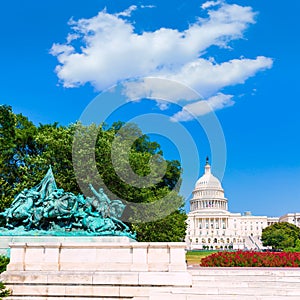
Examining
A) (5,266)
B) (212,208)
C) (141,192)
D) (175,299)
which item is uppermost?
(212,208)

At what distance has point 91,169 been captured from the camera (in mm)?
30828

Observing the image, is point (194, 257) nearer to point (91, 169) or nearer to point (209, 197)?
point (91, 169)

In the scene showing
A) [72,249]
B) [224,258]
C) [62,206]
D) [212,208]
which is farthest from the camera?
[212,208]

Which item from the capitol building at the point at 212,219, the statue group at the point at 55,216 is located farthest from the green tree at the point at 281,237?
the statue group at the point at 55,216

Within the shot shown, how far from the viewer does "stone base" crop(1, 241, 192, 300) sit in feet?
44.2

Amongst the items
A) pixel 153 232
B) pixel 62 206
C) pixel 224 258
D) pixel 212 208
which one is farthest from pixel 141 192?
pixel 212 208

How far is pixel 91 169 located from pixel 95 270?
1688cm

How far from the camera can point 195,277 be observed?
559 inches

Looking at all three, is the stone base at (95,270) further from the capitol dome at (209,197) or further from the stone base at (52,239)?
the capitol dome at (209,197)

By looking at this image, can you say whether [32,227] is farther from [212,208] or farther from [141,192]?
[212,208]

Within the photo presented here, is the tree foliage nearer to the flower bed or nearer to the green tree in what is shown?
the flower bed

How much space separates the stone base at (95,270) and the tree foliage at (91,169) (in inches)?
630

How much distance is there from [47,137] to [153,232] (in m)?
10.6

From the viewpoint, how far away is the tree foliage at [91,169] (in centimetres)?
3127
